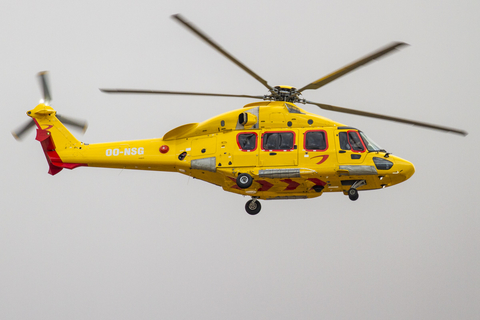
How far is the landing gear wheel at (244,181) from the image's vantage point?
61.7 feet

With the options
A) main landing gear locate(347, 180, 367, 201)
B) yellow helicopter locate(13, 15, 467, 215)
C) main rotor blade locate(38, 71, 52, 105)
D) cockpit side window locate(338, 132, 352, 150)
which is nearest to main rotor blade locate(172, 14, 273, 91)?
yellow helicopter locate(13, 15, 467, 215)

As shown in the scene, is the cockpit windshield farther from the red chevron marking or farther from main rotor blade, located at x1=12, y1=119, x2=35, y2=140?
main rotor blade, located at x1=12, y1=119, x2=35, y2=140

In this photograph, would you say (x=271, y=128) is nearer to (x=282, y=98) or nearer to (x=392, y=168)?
(x=282, y=98)

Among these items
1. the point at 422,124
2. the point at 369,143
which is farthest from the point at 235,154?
the point at 422,124

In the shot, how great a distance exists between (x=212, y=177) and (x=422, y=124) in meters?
6.58

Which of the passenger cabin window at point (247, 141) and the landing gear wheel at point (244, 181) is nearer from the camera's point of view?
the landing gear wheel at point (244, 181)

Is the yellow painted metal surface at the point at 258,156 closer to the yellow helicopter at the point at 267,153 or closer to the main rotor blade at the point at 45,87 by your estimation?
the yellow helicopter at the point at 267,153

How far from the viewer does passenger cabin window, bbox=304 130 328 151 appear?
19.0 meters

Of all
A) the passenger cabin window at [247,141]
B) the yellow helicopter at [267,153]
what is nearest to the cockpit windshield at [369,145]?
the yellow helicopter at [267,153]

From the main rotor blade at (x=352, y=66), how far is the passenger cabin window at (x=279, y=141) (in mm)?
1528

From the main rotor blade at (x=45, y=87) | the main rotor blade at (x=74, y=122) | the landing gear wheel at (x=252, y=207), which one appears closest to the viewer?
the landing gear wheel at (x=252, y=207)

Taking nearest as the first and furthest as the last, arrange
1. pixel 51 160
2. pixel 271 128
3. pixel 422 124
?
pixel 422 124 → pixel 271 128 → pixel 51 160

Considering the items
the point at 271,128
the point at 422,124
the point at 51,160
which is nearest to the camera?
the point at 422,124

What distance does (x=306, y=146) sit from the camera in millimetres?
19000
